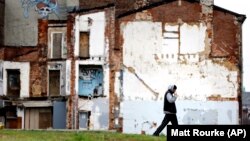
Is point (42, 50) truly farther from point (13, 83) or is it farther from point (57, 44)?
point (13, 83)

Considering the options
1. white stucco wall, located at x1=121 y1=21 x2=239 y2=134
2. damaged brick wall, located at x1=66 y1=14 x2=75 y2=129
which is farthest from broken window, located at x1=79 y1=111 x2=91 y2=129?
white stucco wall, located at x1=121 y1=21 x2=239 y2=134

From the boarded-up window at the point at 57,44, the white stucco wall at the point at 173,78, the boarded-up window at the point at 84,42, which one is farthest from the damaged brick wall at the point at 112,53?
the boarded-up window at the point at 57,44

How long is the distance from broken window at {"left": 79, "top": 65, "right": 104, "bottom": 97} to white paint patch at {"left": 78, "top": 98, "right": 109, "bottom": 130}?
0.67m

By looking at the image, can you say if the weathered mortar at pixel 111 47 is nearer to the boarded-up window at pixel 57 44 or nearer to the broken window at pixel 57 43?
the broken window at pixel 57 43

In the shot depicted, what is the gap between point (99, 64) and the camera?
4662 cm

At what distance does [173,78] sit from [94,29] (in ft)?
21.3

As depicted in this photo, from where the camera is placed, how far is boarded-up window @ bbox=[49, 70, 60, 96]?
48509 mm

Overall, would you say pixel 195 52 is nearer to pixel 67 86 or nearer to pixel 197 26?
pixel 197 26

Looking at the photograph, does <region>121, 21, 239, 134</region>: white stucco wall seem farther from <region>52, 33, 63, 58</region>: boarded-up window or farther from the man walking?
the man walking

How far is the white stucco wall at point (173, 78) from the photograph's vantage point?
45688 mm

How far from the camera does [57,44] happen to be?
4875 centimetres

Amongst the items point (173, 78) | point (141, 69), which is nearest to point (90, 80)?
point (141, 69)

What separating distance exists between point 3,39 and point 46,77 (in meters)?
4.58

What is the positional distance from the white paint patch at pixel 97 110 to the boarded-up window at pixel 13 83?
5.32 metres
